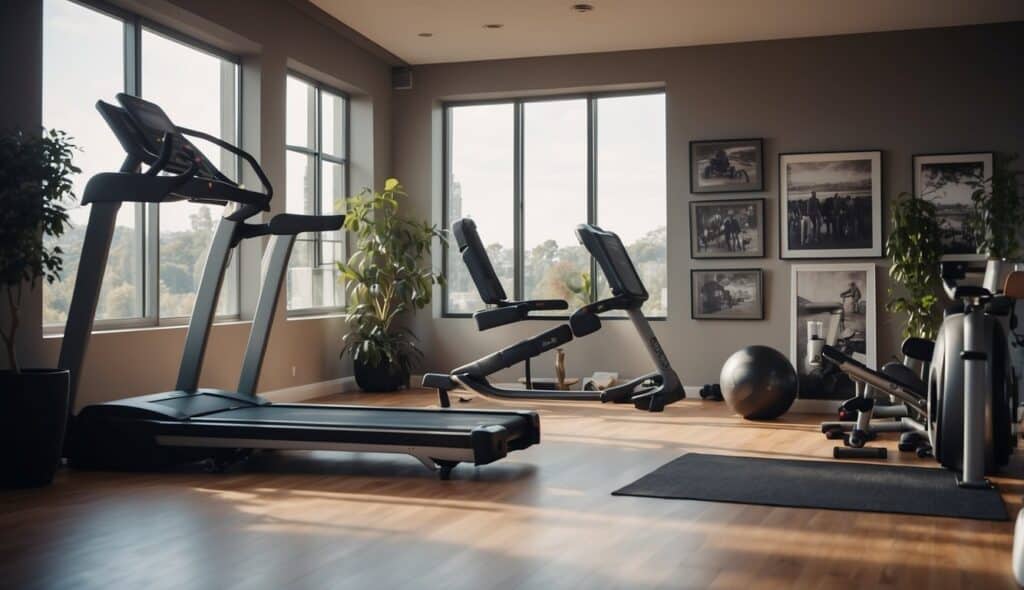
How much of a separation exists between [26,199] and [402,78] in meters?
5.30

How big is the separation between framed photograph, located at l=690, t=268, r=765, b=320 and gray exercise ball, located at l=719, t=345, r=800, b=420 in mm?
1225

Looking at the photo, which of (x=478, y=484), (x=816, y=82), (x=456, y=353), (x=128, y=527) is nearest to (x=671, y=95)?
(x=816, y=82)

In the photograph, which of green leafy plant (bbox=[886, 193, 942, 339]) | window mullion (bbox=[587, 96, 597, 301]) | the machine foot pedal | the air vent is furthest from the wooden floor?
the air vent

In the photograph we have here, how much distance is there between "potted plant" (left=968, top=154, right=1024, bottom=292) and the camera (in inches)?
292

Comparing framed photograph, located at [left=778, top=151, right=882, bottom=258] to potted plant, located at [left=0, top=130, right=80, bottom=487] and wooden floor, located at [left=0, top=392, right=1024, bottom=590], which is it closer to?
wooden floor, located at [left=0, top=392, right=1024, bottom=590]

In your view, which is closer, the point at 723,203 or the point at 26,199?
the point at 26,199

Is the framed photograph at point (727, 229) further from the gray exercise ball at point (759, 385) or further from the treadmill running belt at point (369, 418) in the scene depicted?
Answer: the treadmill running belt at point (369, 418)

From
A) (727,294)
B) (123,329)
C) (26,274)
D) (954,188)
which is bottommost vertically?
(123,329)

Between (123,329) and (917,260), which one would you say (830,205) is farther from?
(123,329)

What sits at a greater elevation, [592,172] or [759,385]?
[592,172]

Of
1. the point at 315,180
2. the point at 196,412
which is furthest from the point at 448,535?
the point at 315,180

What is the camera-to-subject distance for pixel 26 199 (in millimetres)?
4480

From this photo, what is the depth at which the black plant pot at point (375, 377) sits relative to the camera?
8617mm

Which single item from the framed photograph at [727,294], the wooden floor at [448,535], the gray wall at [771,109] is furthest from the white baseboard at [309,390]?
the framed photograph at [727,294]
